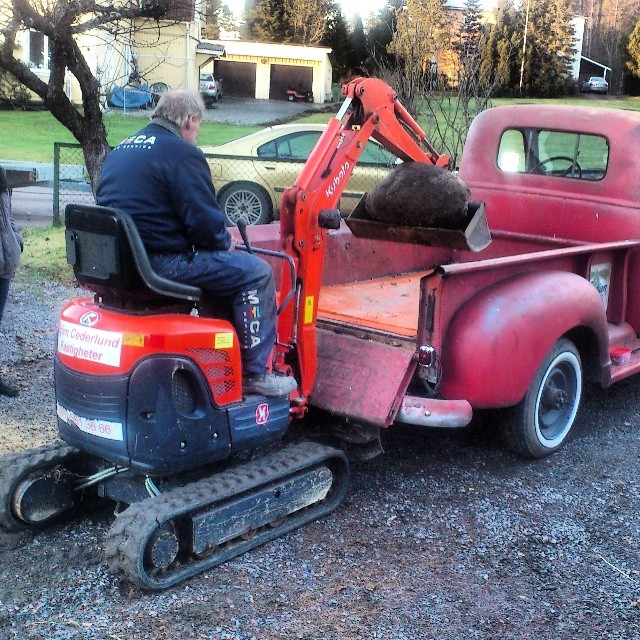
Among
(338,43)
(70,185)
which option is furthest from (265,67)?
(70,185)

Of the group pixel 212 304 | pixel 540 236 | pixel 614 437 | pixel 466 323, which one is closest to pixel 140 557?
pixel 212 304

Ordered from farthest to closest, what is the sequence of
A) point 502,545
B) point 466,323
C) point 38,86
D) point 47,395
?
point 38,86 < point 47,395 < point 466,323 < point 502,545

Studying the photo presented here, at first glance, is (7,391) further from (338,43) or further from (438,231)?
(338,43)

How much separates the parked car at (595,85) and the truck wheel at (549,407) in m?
37.7

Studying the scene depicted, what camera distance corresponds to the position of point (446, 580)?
13.1 ft

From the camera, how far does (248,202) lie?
12.9 m

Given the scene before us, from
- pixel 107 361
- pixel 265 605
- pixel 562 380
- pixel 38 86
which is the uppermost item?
pixel 38 86

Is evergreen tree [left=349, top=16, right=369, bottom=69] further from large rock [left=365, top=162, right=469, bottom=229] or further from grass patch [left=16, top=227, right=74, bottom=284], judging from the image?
large rock [left=365, top=162, right=469, bottom=229]

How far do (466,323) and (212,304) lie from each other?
4.38ft

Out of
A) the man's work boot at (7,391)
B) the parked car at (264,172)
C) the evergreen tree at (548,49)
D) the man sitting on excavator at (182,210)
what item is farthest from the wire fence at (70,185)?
the evergreen tree at (548,49)

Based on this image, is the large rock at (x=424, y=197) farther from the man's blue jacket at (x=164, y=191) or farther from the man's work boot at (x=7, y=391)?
the man's work boot at (x=7, y=391)

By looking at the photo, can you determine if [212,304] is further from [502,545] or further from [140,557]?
[502,545]

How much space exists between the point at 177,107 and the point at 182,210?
476 mm

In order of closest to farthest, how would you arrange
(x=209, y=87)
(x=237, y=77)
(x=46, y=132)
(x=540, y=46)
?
1. (x=46, y=132)
2. (x=209, y=87)
3. (x=540, y=46)
4. (x=237, y=77)
